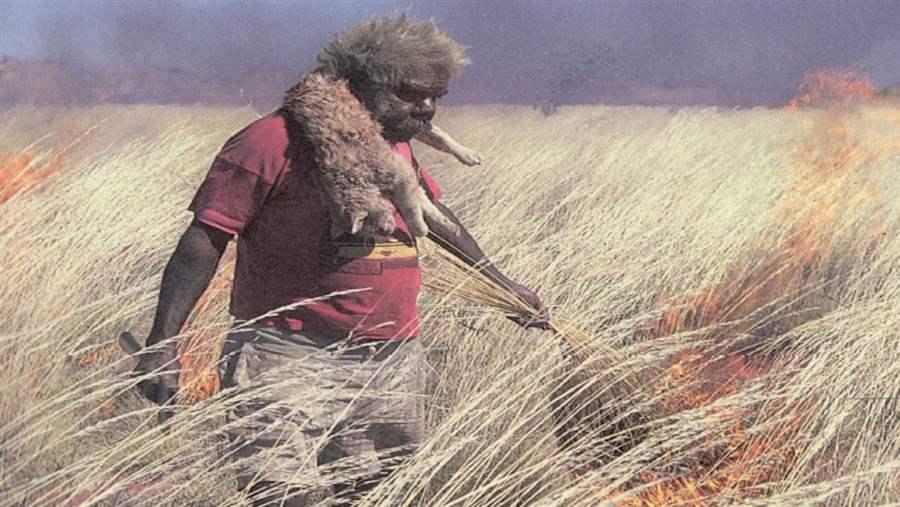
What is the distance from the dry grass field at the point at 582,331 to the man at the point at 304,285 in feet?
0.36

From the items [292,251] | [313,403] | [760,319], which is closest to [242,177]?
[292,251]

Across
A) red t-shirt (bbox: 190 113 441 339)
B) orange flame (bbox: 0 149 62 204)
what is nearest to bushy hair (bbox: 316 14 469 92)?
red t-shirt (bbox: 190 113 441 339)

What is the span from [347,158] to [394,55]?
0.78 feet

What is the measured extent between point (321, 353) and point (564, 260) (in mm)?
2345

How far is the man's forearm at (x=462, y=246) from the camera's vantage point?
7.89ft

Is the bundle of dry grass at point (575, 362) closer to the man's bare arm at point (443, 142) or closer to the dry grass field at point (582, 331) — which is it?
the dry grass field at point (582, 331)

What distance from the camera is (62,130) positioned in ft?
20.7

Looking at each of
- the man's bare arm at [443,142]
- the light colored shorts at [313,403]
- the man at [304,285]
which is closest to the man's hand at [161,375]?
the man at [304,285]

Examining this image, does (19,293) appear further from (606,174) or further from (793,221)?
(606,174)

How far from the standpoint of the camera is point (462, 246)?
245cm

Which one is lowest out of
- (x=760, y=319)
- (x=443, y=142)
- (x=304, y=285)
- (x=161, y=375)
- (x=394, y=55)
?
(x=760, y=319)

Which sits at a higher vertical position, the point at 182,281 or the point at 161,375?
the point at 182,281

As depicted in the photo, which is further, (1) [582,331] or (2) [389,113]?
(1) [582,331]

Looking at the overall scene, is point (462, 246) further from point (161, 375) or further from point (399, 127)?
point (161, 375)
